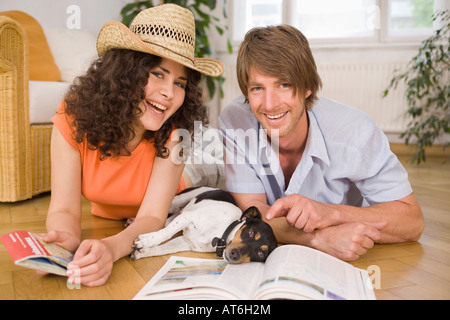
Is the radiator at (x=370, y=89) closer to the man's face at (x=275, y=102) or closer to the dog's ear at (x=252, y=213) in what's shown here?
the man's face at (x=275, y=102)

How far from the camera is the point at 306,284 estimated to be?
3.07 ft

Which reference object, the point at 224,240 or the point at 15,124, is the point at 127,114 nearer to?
the point at 224,240

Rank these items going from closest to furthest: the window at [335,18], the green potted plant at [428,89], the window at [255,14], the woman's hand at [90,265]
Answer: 1. the woman's hand at [90,265]
2. the green potted plant at [428,89]
3. the window at [335,18]
4. the window at [255,14]

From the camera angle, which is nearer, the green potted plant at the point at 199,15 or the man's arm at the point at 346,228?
the man's arm at the point at 346,228

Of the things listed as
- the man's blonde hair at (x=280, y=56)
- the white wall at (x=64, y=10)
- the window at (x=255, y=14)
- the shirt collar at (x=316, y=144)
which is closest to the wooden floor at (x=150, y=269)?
the shirt collar at (x=316, y=144)

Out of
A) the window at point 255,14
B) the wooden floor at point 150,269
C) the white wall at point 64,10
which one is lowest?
the wooden floor at point 150,269

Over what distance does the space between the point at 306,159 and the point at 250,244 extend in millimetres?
456

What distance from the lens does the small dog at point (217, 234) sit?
1206mm

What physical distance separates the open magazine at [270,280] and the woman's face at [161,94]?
0.50 meters

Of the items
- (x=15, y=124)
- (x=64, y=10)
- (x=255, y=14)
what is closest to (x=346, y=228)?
(x=15, y=124)

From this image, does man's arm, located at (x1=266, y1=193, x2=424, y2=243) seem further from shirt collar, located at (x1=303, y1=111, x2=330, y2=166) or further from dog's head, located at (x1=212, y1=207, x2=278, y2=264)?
shirt collar, located at (x1=303, y1=111, x2=330, y2=166)

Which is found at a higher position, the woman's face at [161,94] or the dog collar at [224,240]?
the woman's face at [161,94]
